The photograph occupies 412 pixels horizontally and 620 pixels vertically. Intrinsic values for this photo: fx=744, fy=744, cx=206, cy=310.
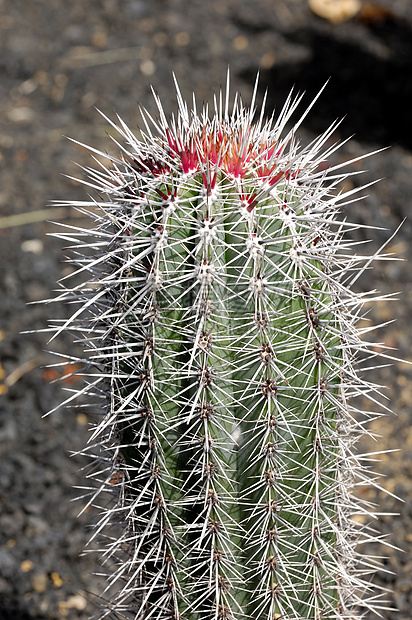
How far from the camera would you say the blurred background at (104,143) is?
299 centimetres

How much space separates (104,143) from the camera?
5.21 meters

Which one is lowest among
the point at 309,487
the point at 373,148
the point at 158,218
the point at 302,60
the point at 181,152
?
the point at 309,487

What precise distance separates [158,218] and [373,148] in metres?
3.64

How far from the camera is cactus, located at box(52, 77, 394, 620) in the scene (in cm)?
166

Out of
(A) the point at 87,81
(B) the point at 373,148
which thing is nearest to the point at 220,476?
(B) the point at 373,148

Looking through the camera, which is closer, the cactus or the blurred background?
the cactus

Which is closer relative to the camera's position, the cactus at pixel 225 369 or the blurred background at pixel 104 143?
the cactus at pixel 225 369

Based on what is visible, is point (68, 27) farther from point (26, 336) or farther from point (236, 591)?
point (236, 591)

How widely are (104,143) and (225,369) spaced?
12.6 feet

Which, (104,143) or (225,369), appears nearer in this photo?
(225,369)

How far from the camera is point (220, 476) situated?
1707 millimetres

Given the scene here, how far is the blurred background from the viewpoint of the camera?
2.99m

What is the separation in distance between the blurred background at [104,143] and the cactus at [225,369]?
0.85 metres

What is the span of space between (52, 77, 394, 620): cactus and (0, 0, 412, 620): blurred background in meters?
0.85
